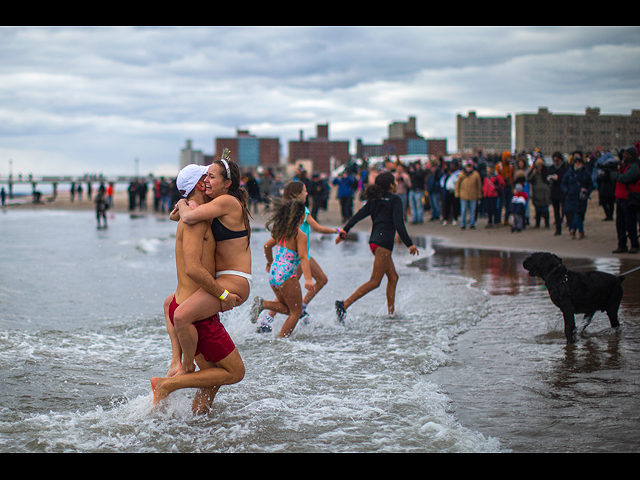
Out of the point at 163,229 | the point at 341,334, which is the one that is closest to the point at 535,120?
the point at 163,229

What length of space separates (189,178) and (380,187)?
4061mm

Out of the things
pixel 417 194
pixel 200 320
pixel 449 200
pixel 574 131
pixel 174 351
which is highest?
pixel 574 131

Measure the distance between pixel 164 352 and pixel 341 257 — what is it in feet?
25.4

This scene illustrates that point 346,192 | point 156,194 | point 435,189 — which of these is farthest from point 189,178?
point 156,194

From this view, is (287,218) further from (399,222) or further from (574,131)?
(574,131)

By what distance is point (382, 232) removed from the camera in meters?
7.54

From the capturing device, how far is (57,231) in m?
23.9

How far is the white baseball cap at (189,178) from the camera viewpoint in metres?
4.02

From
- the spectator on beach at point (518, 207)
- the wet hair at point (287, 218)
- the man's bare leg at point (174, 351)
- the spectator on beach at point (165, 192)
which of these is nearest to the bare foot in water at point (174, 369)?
the man's bare leg at point (174, 351)

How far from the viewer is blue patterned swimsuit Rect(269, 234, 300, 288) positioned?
6512 mm

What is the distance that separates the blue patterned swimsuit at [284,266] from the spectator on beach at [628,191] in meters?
7.51

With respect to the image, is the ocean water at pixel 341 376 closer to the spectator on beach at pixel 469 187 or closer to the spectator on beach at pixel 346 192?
the spectator on beach at pixel 469 187

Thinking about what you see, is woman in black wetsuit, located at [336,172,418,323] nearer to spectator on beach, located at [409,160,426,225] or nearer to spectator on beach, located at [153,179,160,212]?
spectator on beach, located at [409,160,426,225]

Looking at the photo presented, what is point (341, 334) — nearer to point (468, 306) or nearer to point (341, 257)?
point (468, 306)
